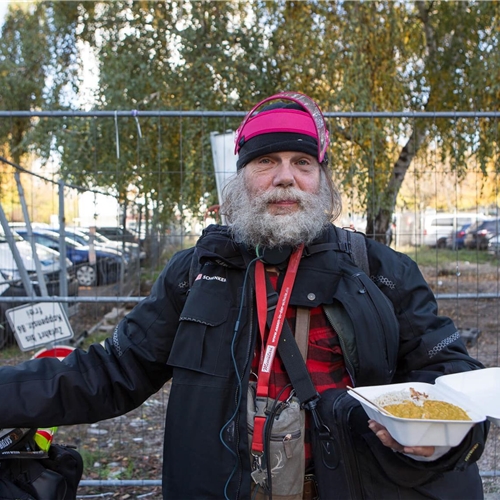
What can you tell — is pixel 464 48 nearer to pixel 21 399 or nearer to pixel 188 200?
pixel 188 200

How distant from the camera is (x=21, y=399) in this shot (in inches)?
76.9

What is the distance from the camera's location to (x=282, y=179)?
2.09 m

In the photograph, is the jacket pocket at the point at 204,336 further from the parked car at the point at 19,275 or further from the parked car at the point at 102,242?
the parked car at the point at 102,242

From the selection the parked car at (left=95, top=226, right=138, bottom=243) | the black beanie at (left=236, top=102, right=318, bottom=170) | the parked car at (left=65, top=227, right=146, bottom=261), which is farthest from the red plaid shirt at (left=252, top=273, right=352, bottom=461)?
the parked car at (left=65, top=227, right=146, bottom=261)

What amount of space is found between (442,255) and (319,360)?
11.5 feet

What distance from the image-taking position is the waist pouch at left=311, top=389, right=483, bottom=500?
172 cm

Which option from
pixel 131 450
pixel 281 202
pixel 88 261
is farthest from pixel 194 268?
pixel 88 261

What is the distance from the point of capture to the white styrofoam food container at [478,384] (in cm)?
168

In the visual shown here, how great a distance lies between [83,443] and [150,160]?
4.16 m

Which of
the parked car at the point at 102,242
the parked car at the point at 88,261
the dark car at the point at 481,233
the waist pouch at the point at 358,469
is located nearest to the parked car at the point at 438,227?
the dark car at the point at 481,233

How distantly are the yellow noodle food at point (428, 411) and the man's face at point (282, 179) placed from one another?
81cm

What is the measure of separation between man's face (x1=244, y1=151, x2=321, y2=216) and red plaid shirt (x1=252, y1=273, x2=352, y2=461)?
39 cm

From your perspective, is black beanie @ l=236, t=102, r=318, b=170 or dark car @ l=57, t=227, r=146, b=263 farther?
dark car @ l=57, t=227, r=146, b=263

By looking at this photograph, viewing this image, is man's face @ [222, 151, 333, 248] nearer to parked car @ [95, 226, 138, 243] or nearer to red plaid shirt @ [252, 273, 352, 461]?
red plaid shirt @ [252, 273, 352, 461]
